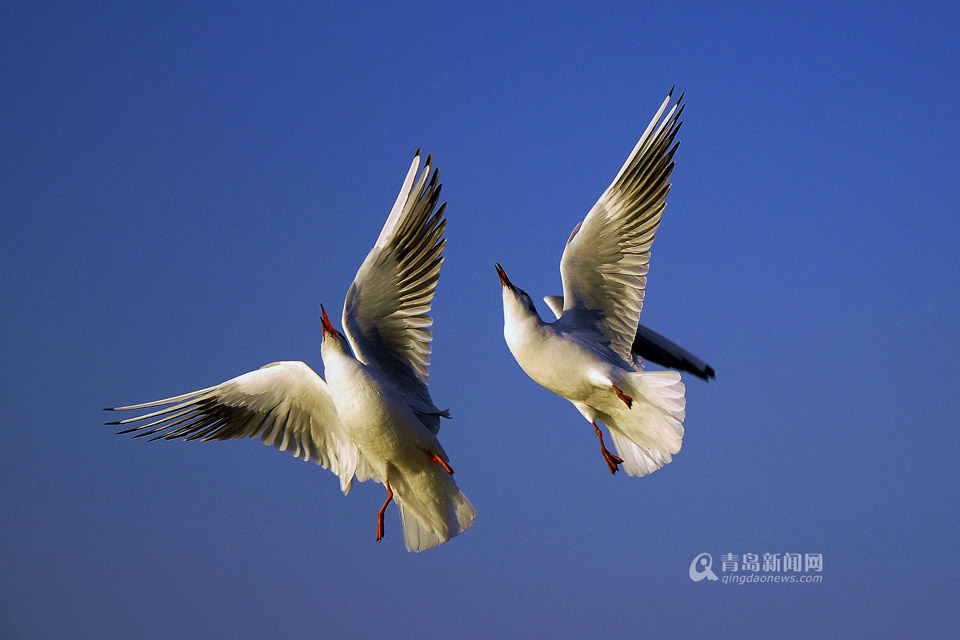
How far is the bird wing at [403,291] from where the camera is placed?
653 cm

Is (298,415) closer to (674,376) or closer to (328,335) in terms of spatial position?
(328,335)

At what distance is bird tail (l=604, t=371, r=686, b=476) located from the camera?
6.49m

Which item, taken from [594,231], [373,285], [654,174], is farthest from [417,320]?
[654,174]

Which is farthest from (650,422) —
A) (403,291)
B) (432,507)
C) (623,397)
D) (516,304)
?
(403,291)

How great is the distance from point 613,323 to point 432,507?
68.5 inches

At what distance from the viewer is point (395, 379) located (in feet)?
21.7

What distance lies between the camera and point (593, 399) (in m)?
6.86

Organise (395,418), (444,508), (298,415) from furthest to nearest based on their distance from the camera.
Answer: (298,415) → (444,508) → (395,418)

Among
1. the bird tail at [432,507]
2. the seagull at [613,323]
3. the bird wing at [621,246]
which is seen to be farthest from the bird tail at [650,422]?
the bird tail at [432,507]

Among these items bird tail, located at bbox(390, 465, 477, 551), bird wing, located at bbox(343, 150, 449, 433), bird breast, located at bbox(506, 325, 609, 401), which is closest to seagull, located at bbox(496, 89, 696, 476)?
bird breast, located at bbox(506, 325, 609, 401)

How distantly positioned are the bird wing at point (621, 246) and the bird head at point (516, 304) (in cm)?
28

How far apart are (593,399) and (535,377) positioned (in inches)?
16.1

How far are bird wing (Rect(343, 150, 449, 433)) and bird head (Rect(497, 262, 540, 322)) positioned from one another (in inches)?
21.9

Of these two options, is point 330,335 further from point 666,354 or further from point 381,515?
point 666,354
